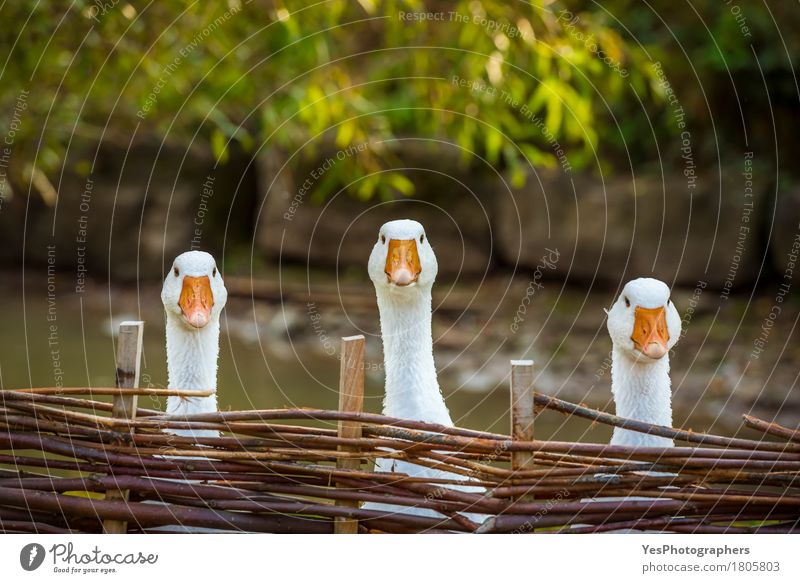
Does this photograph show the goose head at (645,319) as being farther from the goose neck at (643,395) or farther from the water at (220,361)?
the water at (220,361)

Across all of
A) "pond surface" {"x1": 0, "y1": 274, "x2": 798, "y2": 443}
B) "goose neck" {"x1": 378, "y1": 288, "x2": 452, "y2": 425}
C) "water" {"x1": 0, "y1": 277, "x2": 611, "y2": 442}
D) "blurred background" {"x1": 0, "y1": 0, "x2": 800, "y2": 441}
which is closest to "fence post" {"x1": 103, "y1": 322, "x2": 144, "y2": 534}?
"goose neck" {"x1": 378, "y1": 288, "x2": 452, "y2": 425}

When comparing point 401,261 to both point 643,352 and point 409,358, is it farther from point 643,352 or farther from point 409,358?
point 643,352

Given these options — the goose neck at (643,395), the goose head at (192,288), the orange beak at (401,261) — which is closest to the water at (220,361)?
the goose head at (192,288)

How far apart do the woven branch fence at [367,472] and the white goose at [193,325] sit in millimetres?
118

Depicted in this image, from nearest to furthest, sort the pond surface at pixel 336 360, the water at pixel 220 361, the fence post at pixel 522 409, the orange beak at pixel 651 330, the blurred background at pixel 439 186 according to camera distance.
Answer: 1. the fence post at pixel 522 409
2. the orange beak at pixel 651 330
3. the blurred background at pixel 439 186
4. the water at pixel 220 361
5. the pond surface at pixel 336 360

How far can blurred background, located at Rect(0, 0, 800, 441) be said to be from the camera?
3303 mm

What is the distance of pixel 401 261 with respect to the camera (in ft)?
5.16

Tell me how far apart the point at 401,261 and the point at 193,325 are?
0.32 meters

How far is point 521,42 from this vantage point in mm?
3342

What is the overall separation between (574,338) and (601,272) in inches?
20.9

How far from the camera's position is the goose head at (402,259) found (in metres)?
1.57

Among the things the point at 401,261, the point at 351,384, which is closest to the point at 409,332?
the point at 401,261

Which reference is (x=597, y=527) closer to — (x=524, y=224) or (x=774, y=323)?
(x=774, y=323)
